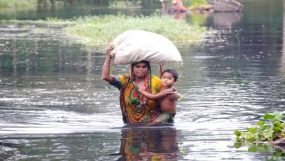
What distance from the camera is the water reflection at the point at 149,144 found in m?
8.70

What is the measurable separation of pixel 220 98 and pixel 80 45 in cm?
1282

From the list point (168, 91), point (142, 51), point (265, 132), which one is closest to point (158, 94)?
point (168, 91)

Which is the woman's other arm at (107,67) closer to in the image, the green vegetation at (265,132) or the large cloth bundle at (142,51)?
the large cloth bundle at (142,51)

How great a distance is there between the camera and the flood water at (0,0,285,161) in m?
9.20

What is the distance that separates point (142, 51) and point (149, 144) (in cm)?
128

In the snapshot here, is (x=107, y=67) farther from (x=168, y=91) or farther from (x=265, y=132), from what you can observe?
(x=265, y=132)

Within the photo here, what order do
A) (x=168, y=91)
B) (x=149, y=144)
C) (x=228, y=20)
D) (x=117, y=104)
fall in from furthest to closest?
1. (x=228, y=20)
2. (x=117, y=104)
3. (x=168, y=91)
4. (x=149, y=144)

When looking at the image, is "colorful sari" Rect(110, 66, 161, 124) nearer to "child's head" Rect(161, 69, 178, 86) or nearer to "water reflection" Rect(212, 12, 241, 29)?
"child's head" Rect(161, 69, 178, 86)

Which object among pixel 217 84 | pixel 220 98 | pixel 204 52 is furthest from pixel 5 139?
pixel 204 52

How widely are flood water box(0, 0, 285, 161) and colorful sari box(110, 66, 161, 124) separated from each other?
6.8 inches

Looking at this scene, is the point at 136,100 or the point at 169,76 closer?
the point at 169,76

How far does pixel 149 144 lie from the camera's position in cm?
952

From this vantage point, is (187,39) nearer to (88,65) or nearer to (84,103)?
(88,65)

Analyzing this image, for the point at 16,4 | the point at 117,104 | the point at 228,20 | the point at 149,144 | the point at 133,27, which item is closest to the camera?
the point at 149,144
